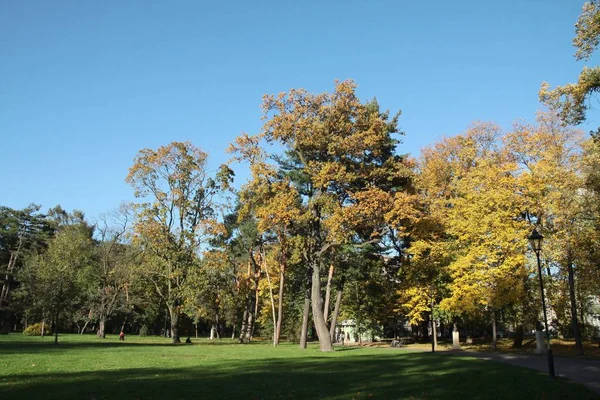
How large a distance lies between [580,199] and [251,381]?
24.5 metres

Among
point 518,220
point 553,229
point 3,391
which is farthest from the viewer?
point 518,220

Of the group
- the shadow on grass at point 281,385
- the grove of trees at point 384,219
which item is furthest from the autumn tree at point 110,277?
the shadow on grass at point 281,385

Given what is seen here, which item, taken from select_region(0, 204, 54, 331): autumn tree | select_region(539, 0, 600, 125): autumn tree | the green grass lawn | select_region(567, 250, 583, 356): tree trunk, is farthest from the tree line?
select_region(0, 204, 54, 331): autumn tree

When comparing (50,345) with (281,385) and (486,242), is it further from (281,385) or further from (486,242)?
(486,242)

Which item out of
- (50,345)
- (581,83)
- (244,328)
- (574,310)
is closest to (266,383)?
(581,83)

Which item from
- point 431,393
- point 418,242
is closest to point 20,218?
point 418,242

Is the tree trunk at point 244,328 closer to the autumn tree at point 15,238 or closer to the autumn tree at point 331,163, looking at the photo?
the autumn tree at point 331,163

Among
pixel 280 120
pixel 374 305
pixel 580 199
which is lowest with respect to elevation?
pixel 374 305

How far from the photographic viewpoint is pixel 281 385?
12.3 metres

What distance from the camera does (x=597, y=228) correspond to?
1047 inches

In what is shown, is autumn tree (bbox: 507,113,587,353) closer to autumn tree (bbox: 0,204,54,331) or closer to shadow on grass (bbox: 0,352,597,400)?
shadow on grass (bbox: 0,352,597,400)

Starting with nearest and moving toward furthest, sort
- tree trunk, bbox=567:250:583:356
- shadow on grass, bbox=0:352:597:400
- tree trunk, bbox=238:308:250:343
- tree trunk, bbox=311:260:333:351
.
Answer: shadow on grass, bbox=0:352:597:400, tree trunk, bbox=567:250:583:356, tree trunk, bbox=311:260:333:351, tree trunk, bbox=238:308:250:343

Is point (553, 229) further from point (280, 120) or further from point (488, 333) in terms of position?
point (488, 333)

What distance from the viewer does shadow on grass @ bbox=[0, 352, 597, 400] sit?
10289 mm
